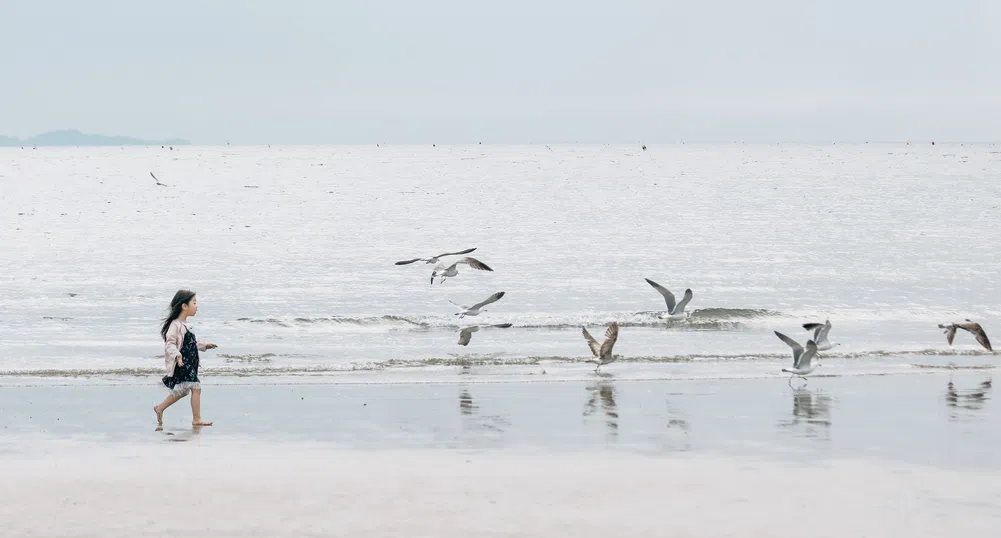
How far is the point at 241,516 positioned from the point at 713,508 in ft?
11.5

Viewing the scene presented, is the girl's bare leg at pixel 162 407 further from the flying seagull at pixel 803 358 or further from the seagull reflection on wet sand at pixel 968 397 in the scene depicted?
the seagull reflection on wet sand at pixel 968 397

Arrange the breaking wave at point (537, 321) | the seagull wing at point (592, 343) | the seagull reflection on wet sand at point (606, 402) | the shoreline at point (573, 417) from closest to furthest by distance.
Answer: the shoreline at point (573, 417) → the seagull reflection on wet sand at point (606, 402) → the seagull wing at point (592, 343) → the breaking wave at point (537, 321)

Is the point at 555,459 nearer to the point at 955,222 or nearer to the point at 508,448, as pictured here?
the point at 508,448

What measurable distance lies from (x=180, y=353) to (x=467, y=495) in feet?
15.5

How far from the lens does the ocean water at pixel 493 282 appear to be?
19.1 metres

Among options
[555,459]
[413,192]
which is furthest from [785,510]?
[413,192]

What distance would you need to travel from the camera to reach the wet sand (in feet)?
27.7

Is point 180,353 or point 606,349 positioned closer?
point 180,353

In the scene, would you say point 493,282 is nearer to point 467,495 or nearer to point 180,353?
point 180,353

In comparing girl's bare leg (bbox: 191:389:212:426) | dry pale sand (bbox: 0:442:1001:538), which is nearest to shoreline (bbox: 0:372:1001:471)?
girl's bare leg (bbox: 191:389:212:426)

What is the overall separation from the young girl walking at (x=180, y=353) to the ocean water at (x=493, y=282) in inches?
141

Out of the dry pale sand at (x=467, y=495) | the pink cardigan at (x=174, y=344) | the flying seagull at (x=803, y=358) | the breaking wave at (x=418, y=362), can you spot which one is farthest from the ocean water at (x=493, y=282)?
the dry pale sand at (x=467, y=495)

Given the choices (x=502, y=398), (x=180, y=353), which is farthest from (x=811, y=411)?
(x=180, y=353)

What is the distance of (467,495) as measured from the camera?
9.14m
